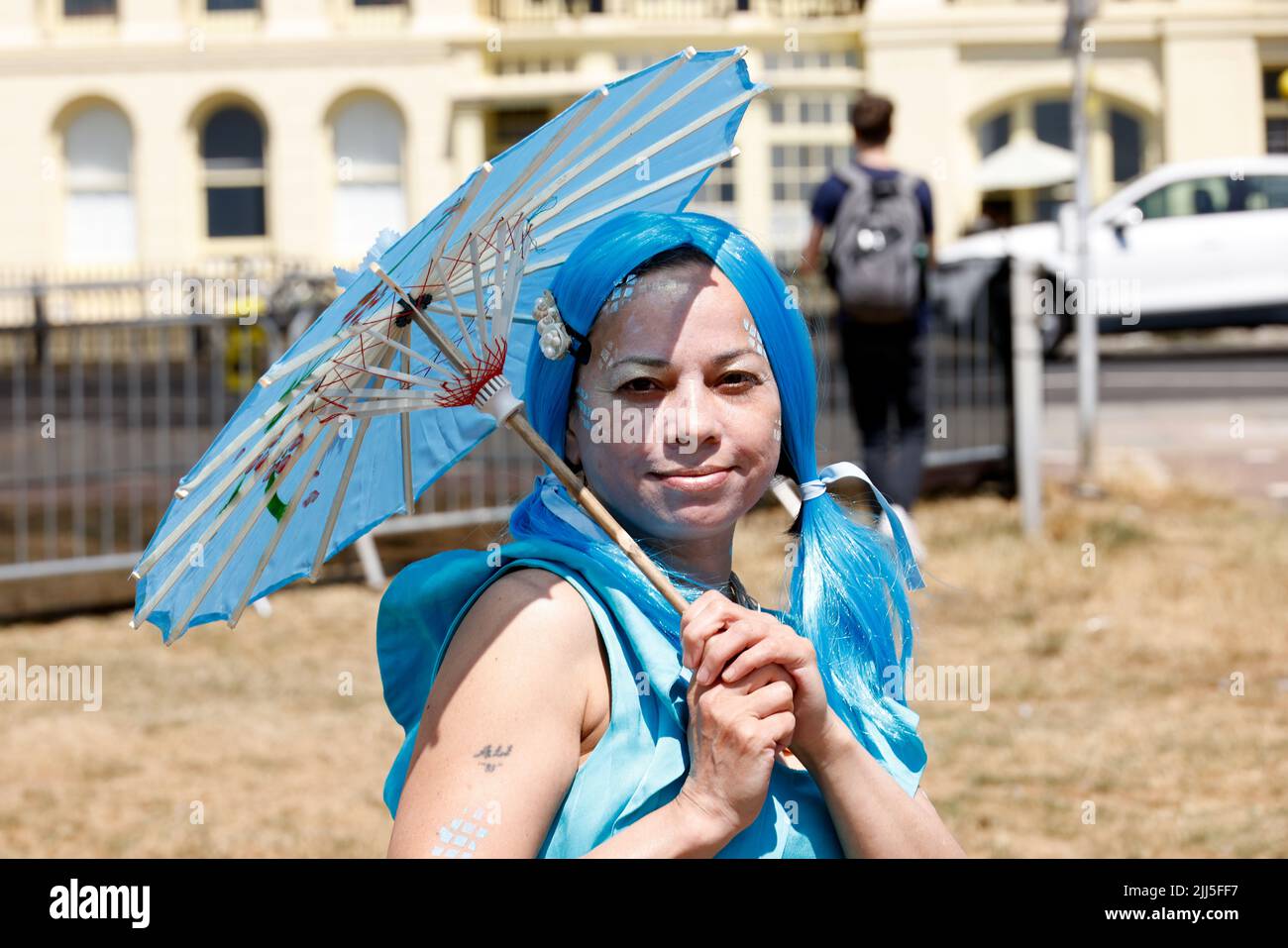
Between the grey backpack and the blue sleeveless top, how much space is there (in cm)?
519

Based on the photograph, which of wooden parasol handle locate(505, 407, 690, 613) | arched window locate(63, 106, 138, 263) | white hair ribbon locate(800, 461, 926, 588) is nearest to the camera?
wooden parasol handle locate(505, 407, 690, 613)

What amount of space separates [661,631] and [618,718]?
0.43 feet

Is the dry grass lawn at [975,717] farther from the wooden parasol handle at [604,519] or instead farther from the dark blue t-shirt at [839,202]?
the dark blue t-shirt at [839,202]

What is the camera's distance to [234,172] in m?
29.8

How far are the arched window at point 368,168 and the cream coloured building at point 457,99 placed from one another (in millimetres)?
40

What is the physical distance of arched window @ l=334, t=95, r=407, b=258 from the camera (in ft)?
96.1

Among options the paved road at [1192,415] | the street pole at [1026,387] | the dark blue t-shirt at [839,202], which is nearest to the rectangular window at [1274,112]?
the paved road at [1192,415]

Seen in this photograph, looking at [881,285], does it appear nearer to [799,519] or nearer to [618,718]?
[799,519]

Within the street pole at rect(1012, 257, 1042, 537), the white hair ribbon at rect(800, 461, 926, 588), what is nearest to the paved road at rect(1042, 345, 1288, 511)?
the street pole at rect(1012, 257, 1042, 537)

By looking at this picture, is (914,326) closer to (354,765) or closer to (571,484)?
(354,765)

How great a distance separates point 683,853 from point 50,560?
5.99m

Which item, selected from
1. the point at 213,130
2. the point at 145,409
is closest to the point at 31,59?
the point at 213,130

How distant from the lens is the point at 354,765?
4.95m

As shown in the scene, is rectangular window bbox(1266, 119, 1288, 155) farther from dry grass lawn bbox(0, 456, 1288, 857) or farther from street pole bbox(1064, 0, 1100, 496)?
dry grass lawn bbox(0, 456, 1288, 857)
